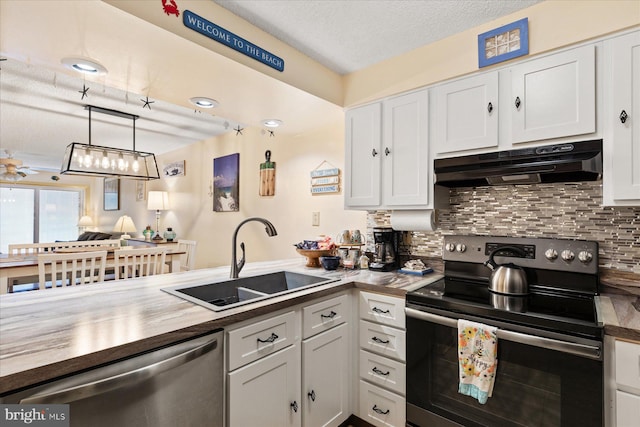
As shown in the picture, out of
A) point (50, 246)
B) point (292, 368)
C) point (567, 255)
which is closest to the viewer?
point (292, 368)

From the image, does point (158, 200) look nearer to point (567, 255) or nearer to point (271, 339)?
point (271, 339)

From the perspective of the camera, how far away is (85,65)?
1564 millimetres

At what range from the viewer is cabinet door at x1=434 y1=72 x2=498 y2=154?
1.66m

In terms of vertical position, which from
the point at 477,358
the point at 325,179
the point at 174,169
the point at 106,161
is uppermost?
the point at 174,169

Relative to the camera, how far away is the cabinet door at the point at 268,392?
119 cm

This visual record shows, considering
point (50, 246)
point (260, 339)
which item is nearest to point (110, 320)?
point (260, 339)

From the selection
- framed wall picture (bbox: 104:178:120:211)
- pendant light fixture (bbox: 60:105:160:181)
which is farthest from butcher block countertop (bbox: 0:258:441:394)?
framed wall picture (bbox: 104:178:120:211)

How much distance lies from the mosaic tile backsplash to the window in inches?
338

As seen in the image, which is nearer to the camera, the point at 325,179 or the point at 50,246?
the point at 325,179

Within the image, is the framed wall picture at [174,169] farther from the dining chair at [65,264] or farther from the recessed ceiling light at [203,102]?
the recessed ceiling light at [203,102]

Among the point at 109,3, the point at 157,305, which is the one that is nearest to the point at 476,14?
the point at 109,3

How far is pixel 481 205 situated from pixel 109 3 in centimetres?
210

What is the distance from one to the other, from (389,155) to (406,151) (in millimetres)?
119

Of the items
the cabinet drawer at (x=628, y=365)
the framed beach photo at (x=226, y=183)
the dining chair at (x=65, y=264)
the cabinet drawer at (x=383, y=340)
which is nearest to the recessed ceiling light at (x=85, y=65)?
the dining chair at (x=65, y=264)
